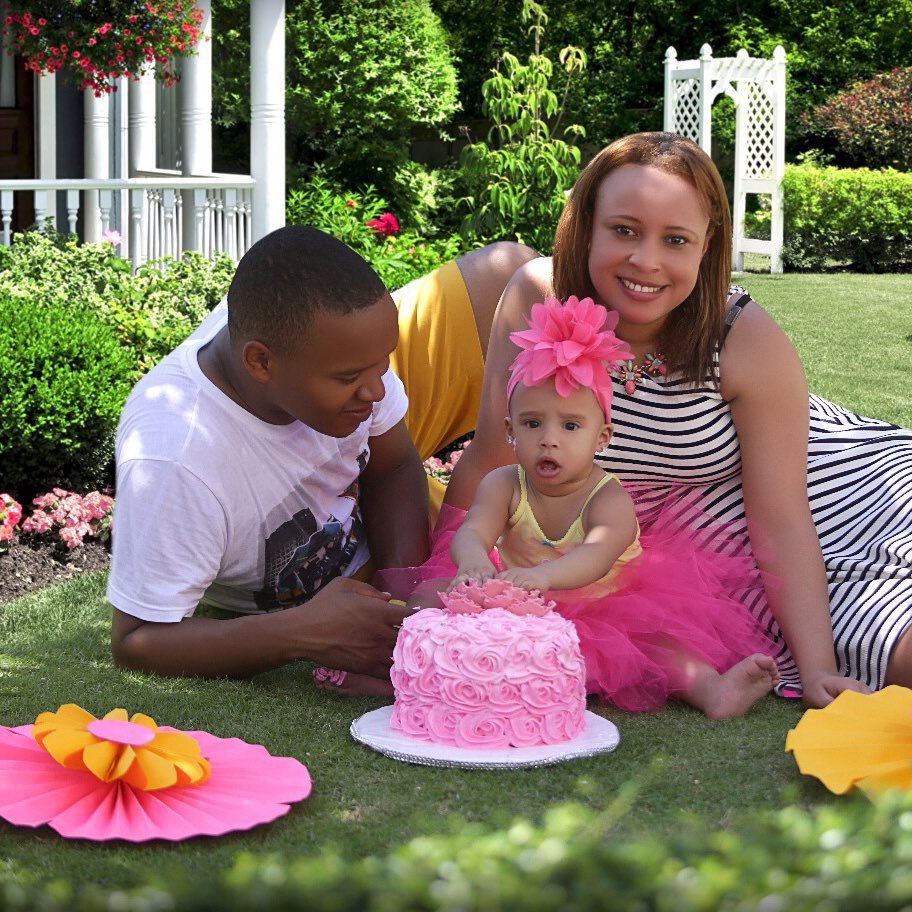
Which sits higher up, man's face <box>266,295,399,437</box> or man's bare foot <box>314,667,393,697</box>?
man's face <box>266,295,399,437</box>

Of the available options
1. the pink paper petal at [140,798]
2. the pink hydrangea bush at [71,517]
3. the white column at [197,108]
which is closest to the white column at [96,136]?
the white column at [197,108]

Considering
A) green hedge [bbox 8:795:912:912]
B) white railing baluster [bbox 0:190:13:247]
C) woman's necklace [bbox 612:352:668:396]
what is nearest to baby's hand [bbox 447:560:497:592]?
woman's necklace [bbox 612:352:668:396]

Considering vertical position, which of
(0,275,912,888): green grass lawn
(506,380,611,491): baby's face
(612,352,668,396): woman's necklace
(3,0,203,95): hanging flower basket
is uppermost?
(3,0,203,95): hanging flower basket

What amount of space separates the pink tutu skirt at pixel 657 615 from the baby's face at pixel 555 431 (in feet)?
0.97

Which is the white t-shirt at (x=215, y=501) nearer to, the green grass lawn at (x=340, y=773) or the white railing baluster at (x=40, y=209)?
the green grass lawn at (x=340, y=773)

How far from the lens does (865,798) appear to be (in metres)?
2.39

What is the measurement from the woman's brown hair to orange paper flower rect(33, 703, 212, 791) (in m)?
1.58

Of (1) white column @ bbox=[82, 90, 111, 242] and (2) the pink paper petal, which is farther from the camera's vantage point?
(1) white column @ bbox=[82, 90, 111, 242]

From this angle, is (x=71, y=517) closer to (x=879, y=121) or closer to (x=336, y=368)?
(x=336, y=368)

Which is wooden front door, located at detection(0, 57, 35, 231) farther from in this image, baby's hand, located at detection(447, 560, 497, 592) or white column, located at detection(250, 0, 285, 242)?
baby's hand, located at detection(447, 560, 497, 592)

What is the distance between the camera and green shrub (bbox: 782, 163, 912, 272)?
15.3m

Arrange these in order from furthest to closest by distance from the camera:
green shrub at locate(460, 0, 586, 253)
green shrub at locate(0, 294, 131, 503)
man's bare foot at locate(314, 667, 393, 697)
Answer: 1. green shrub at locate(460, 0, 586, 253)
2. green shrub at locate(0, 294, 131, 503)
3. man's bare foot at locate(314, 667, 393, 697)

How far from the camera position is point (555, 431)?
3074 millimetres

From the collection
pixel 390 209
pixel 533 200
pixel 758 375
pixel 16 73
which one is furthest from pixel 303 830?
pixel 390 209
